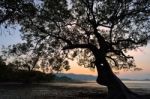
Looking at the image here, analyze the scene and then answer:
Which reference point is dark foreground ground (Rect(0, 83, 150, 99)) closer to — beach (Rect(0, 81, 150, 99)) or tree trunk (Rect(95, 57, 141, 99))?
beach (Rect(0, 81, 150, 99))

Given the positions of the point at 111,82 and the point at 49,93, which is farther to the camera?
the point at 49,93

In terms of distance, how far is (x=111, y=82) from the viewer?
3450cm

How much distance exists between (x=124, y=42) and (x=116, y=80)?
3631 mm

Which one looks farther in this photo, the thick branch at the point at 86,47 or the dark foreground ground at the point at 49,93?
the dark foreground ground at the point at 49,93

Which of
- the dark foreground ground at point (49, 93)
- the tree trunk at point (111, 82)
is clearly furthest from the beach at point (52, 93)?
the tree trunk at point (111, 82)

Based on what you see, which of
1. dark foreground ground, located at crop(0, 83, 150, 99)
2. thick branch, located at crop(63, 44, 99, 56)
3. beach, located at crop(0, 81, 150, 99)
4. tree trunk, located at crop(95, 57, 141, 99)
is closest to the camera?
tree trunk, located at crop(95, 57, 141, 99)

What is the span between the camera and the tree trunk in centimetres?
3303

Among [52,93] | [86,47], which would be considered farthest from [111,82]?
[52,93]

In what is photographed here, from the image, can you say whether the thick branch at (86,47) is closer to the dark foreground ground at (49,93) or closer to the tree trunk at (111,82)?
the tree trunk at (111,82)

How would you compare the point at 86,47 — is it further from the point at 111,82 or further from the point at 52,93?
the point at 52,93

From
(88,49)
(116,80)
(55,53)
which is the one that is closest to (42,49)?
(55,53)

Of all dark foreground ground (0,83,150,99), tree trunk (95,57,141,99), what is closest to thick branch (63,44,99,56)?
tree trunk (95,57,141,99)

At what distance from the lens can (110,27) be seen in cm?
3434

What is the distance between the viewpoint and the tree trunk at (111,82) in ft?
108
